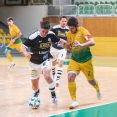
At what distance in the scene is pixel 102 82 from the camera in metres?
13.9

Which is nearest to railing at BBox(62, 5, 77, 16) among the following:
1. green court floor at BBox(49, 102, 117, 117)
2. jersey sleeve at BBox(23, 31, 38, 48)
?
jersey sleeve at BBox(23, 31, 38, 48)

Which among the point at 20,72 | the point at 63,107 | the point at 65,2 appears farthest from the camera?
the point at 65,2

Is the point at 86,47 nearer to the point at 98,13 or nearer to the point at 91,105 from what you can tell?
the point at 91,105

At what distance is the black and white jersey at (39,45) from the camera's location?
9.20 meters

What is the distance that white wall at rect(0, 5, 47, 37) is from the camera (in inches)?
1315

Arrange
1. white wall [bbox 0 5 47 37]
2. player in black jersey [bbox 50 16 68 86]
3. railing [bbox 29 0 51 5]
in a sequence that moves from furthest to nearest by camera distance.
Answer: railing [bbox 29 0 51 5]
white wall [bbox 0 5 47 37]
player in black jersey [bbox 50 16 68 86]

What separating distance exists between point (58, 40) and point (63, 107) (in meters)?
1.60

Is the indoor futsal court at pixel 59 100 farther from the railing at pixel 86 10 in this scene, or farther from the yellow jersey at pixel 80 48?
the railing at pixel 86 10

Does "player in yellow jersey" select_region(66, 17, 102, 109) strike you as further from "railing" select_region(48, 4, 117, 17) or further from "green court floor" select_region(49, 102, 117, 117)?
"railing" select_region(48, 4, 117, 17)

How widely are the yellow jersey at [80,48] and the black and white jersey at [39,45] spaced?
0.47 meters

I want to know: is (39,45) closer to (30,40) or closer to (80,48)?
(30,40)

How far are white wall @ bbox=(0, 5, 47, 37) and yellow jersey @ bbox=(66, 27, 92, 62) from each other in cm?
2353

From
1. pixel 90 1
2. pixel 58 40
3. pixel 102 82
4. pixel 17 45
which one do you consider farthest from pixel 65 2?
pixel 58 40

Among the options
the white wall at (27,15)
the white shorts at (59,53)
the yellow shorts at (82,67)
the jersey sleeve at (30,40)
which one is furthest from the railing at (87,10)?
the jersey sleeve at (30,40)
